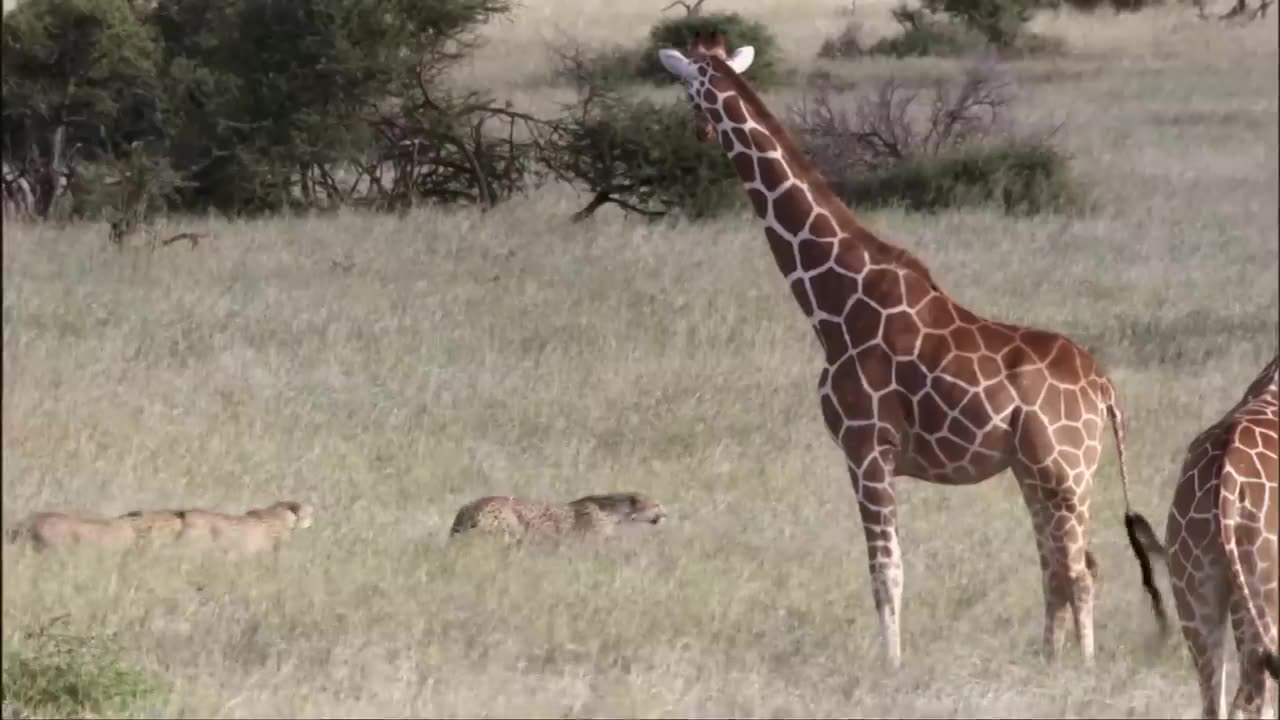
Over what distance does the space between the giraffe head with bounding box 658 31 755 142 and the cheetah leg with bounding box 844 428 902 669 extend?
97 cm

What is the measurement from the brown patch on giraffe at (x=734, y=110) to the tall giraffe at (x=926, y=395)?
0.20ft

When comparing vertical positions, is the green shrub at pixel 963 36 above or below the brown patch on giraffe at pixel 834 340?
below

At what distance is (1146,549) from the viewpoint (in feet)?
17.1

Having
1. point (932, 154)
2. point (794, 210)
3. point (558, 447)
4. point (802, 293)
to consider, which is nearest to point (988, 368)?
point (802, 293)

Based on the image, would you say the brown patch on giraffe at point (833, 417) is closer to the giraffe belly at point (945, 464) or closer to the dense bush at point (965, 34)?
the giraffe belly at point (945, 464)

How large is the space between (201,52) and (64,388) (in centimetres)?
964

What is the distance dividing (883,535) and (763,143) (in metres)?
1.07

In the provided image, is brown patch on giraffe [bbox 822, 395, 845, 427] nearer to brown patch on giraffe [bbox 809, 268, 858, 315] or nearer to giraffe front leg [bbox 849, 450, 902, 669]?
giraffe front leg [bbox 849, 450, 902, 669]

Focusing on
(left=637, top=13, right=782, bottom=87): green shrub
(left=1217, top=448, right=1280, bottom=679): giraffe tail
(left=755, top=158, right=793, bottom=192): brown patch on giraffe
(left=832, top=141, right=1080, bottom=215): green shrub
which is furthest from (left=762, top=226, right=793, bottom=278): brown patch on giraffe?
(left=832, top=141, right=1080, bottom=215): green shrub

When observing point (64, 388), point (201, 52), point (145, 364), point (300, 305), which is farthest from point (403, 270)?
point (201, 52)

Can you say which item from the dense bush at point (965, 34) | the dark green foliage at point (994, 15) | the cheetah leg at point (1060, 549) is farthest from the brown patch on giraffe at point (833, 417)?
the dark green foliage at point (994, 15)

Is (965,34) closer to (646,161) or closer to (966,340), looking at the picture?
(646,161)

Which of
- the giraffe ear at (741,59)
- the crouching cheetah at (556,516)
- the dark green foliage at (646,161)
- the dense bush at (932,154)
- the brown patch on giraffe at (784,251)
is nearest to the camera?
the brown patch on giraffe at (784,251)

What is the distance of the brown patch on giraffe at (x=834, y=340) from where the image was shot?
17.8ft
